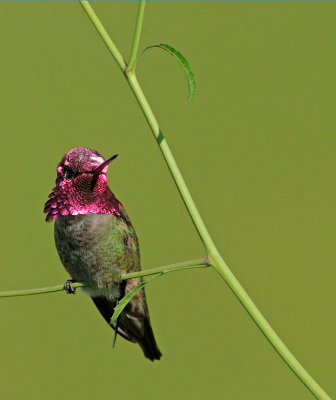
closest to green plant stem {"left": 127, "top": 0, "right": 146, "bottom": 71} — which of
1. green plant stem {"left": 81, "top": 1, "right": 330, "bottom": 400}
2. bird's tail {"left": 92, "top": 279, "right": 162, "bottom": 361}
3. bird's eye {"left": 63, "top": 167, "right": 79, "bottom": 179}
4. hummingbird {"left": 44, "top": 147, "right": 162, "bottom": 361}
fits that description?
green plant stem {"left": 81, "top": 1, "right": 330, "bottom": 400}

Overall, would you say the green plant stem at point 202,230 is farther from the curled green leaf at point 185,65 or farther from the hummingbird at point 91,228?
the hummingbird at point 91,228

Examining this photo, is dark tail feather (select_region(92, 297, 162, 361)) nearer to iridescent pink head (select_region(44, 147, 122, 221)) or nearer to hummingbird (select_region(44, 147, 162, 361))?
hummingbird (select_region(44, 147, 162, 361))

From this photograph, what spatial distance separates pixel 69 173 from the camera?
6.10 ft

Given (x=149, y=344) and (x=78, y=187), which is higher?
(x=78, y=187)

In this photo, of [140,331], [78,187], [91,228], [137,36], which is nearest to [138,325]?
[140,331]

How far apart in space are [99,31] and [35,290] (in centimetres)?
50

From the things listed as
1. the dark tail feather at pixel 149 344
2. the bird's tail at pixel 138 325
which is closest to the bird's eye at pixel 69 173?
the bird's tail at pixel 138 325

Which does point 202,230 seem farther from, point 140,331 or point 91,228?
point 140,331

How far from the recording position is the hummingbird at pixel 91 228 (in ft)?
6.08

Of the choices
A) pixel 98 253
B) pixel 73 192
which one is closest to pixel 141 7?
pixel 73 192

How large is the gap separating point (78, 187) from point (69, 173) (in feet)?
0.19

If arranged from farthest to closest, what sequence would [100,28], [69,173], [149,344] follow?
1. [149,344]
2. [69,173]
3. [100,28]

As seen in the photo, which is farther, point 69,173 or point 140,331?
point 140,331

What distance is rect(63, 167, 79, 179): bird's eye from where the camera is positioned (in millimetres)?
1843
